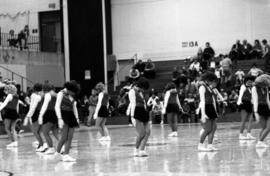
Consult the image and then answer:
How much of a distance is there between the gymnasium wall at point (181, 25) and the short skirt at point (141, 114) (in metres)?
23.8

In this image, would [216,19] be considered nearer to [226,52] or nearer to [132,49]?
[226,52]

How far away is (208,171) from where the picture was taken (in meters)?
11.2

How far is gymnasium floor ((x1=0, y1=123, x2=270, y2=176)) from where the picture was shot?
1159 centimetres

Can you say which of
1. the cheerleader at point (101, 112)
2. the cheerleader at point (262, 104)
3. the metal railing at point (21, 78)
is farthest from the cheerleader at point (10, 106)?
the metal railing at point (21, 78)

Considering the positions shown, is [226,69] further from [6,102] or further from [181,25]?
[6,102]

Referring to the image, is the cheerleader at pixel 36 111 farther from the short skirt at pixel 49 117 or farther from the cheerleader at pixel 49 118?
the short skirt at pixel 49 117

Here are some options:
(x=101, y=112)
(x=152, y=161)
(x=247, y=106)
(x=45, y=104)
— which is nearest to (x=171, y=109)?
(x=101, y=112)

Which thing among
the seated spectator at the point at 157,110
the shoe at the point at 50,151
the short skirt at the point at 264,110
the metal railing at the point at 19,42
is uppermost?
the metal railing at the point at 19,42

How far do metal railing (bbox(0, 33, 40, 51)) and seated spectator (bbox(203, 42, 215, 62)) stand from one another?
10884mm

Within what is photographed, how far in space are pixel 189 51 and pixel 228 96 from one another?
7.99 m

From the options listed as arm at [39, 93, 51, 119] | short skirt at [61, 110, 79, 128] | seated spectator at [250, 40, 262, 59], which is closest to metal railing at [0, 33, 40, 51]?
seated spectator at [250, 40, 262, 59]

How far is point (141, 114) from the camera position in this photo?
1440 cm

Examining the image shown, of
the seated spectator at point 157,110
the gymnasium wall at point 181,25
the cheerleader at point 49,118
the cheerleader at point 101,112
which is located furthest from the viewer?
the gymnasium wall at point 181,25

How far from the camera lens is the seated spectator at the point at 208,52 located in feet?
118
